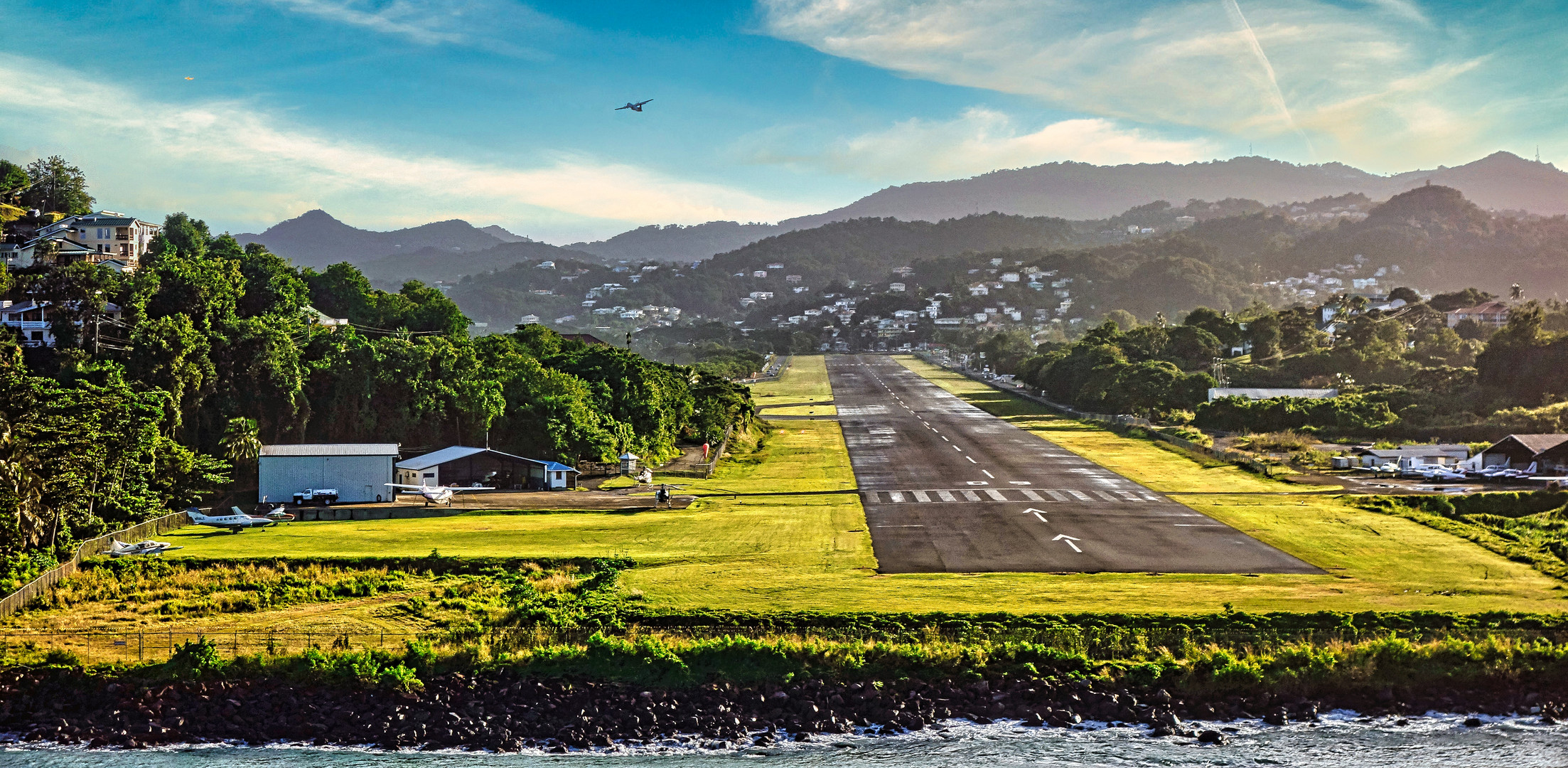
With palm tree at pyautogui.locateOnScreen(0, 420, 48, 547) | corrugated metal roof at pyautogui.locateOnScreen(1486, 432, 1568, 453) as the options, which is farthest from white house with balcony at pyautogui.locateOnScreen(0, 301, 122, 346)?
corrugated metal roof at pyautogui.locateOnScreen(1486, 432, 1568, 453)

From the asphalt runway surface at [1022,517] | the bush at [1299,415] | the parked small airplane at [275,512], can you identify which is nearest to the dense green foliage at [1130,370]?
the bush at [1299,415]

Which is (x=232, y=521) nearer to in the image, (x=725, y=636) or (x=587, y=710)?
(x=587, y=710)

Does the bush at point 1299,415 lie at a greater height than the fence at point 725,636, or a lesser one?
greater

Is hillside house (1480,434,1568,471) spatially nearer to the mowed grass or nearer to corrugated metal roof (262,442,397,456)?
the mowed grass

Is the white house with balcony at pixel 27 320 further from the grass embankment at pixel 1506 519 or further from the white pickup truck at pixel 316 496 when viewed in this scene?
the grass embankment at pixel 1506 519

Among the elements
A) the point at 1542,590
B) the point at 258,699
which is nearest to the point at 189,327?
the point at 258,699

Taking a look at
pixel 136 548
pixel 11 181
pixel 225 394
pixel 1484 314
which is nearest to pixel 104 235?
pixel 11 181

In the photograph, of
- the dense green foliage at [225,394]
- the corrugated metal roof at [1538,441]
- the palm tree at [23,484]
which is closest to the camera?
the palm tree at [23,484]
